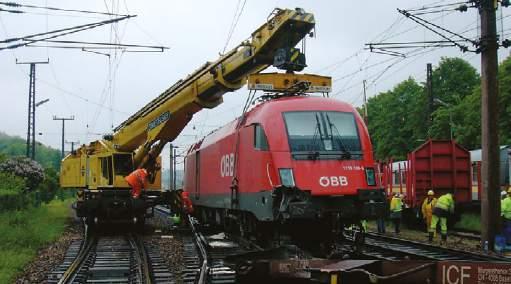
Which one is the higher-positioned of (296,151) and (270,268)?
(296,151)

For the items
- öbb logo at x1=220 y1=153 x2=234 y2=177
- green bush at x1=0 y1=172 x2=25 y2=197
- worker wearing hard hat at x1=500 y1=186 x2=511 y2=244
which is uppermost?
öbb logo at x1=220 y1=153 x2=234 y2=177

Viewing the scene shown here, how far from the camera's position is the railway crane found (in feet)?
42.5

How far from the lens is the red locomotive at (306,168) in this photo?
35.6 ft

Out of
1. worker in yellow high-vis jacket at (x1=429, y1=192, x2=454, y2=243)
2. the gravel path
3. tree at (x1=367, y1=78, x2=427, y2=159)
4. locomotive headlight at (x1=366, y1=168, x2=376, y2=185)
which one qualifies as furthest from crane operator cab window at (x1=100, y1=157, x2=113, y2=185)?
tree at (x1=367, y1=78, x2=427, y2=159)

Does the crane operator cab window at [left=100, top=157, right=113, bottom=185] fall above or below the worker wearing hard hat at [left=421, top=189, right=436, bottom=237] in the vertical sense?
above

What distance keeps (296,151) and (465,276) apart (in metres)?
5.13

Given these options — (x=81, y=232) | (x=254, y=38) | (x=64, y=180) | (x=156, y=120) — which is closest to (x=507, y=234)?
(x=254, y=38)

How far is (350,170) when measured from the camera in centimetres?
1129

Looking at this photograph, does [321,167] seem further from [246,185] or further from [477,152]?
[477,152]

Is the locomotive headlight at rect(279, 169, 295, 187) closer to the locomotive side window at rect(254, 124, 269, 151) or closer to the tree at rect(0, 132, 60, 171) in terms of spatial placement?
the locomotive side window at rect(254, 124, 269, 151)

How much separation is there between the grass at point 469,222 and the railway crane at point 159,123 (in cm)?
1154

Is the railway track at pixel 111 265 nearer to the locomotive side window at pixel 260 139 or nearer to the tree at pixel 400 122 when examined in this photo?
the locomotive side window at pixel 260 139

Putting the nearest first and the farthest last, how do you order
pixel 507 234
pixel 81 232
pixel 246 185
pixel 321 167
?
pixel 321 167 < pixel 246 185 < pixel 507 234 < pixel 81 232

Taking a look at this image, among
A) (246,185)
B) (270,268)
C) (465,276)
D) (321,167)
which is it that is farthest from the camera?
(246,185)
